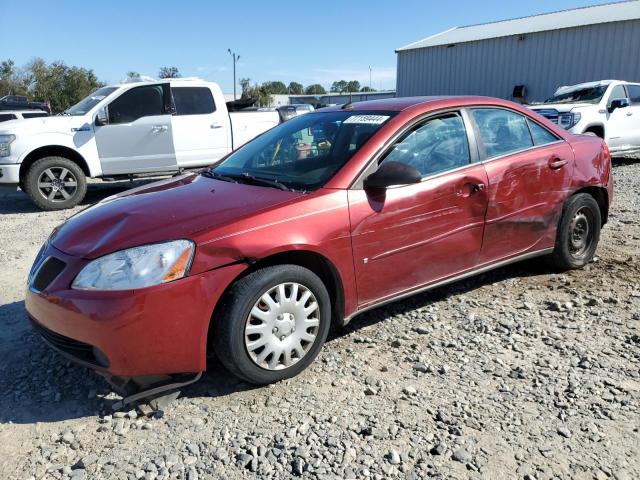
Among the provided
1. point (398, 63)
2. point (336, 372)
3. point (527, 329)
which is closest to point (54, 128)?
point (336, 372)

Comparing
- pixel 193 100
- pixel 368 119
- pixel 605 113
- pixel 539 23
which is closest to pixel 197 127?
pixel 193 100

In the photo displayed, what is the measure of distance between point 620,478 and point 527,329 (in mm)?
1448

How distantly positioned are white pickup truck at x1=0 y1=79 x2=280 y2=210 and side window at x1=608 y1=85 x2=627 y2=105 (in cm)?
764

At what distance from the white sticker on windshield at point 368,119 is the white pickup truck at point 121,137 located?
18.6 feet

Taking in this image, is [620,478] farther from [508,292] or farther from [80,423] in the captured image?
[80,423]

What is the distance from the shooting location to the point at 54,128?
789 centimetres

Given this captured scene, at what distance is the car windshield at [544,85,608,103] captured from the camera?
11.5 meters

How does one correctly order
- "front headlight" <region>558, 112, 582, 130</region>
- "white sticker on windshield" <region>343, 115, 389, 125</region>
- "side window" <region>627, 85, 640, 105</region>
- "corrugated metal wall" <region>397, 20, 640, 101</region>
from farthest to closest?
"corrugated metal wall" <region>397, 20, 640, 101</region> → "side window" <region>627, 85, 640, 105</region> → "front headlight" <region>558, 112, 582, 130</region> → "white sticker on windshield" <region>343, 115, 389, 125</region>

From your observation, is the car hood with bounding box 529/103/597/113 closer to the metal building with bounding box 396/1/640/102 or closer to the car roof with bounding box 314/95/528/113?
the car roof with bounding box 314/95/528/113

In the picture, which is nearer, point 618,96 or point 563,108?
point 563,108

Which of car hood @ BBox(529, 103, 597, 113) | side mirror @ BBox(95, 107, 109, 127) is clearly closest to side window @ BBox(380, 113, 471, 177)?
side mirror @ BBox(95, 107, 109, 127)

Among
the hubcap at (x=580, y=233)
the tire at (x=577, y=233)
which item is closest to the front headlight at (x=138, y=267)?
the tire at (x=577, y=233)

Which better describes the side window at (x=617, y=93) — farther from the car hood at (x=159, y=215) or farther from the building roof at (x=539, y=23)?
the car hood at (x=159, y=215)

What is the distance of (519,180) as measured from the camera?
385 centimetres
